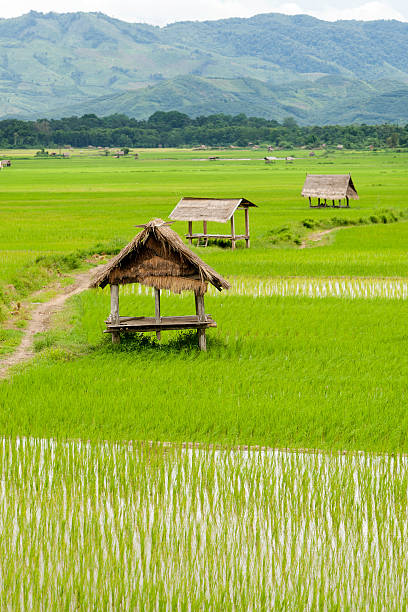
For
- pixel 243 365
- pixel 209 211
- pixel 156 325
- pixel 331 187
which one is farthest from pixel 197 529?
pixel 331 187

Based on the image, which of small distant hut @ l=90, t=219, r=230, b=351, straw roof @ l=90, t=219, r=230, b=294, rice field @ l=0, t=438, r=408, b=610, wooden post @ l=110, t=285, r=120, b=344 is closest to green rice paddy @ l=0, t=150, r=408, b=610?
rice field @ l=0, t=438, r=408, b=610

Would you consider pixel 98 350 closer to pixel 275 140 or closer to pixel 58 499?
pixel 58 499

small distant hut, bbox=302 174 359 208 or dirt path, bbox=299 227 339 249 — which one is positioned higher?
small distant hut, bbox=302 174 359 208

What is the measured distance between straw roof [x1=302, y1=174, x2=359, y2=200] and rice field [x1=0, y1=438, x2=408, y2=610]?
29.3m

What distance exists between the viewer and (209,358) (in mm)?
9664

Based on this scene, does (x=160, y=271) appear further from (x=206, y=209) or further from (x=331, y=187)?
(x=331, y=187)

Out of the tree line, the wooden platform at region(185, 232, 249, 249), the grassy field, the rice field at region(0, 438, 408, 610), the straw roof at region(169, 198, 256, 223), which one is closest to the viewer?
the rice field at region(0, 438, 408, 610)

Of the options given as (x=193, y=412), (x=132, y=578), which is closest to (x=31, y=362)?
(x=193, y=412)

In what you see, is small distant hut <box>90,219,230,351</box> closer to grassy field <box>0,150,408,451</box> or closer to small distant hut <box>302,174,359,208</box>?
grassy field <box>0,150,408,451</box>

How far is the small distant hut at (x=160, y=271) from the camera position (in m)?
9.86

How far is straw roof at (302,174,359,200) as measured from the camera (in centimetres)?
3469

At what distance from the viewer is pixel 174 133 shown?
455 ft

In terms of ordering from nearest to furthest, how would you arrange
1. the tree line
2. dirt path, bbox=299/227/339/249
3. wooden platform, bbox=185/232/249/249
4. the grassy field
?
the grassy field < wooden platform, bbox=185/232/249/249 < dirt path, bbox=299/227/339/249 < the tree line

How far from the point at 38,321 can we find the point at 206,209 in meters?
10.8
